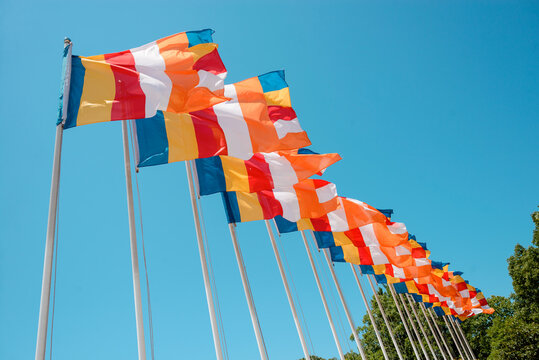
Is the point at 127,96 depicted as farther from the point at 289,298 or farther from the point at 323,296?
the point at 323,296

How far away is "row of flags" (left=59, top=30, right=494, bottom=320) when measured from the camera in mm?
7691

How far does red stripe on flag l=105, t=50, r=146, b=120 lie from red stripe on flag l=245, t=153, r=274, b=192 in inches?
147

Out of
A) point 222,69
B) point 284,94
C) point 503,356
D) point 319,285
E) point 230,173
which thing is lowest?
point 503,356

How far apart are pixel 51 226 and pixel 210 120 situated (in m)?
4.22

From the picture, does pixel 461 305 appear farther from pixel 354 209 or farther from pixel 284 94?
pixel 284 94

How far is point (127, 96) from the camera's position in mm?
7734

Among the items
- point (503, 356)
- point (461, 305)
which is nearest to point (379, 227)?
point (503, 356)

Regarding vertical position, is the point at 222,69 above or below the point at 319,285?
above

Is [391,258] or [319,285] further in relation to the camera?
[391,258]

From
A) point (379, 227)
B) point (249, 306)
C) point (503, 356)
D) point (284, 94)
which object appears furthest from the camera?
point (503, 356)

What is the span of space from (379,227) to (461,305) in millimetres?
21648

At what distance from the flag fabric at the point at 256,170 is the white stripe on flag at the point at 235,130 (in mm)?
1275

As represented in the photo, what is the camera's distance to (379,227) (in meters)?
17.4

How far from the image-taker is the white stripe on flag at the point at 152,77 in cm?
792
